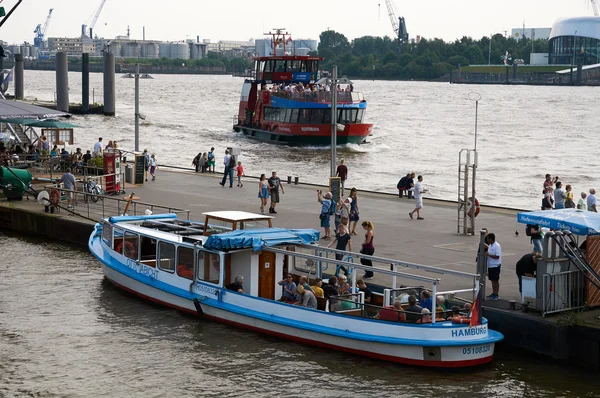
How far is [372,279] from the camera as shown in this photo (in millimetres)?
22094

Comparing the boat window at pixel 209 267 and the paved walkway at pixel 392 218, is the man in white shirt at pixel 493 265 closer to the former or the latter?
the paved walkway at pixel 392 218

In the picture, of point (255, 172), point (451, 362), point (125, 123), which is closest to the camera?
point (451, 362)

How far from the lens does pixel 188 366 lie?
18797 millimetres

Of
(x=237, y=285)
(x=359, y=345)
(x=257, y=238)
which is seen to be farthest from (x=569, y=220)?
(x=237, y=285)

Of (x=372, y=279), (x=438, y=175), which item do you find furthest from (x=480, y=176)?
(x=372, y=279)

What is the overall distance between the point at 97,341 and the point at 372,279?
6.30m

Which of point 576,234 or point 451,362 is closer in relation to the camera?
point 451,362

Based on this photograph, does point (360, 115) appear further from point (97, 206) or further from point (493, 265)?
point (493, 265)

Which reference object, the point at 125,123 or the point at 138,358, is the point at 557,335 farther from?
the point at 125,123

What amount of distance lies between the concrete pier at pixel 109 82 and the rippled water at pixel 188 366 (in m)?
73.7

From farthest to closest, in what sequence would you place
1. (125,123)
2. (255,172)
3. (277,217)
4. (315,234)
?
(125,123) < (255,172) < (277,217) < (315,234)

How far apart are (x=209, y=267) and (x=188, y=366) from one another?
324 cm

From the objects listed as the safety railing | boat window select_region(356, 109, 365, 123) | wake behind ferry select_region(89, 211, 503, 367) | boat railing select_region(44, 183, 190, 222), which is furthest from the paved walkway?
boat window select_region(356, 109, 365, 123)

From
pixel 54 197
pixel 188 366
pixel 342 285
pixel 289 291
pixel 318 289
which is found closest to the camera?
pixel 188 366
